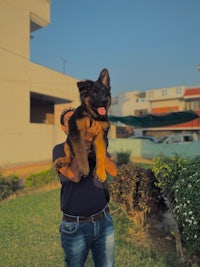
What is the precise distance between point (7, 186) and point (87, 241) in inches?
212

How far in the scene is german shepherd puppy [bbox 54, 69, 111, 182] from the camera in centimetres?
164

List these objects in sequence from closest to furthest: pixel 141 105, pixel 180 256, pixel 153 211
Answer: pixel 180 256 < pixel 153 211 < pixel 141 105

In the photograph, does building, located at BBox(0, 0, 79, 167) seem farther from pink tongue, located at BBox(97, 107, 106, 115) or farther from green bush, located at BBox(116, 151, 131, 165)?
pink tongue, located at BBox(97, 107, 106, 115)

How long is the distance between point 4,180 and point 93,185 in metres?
5.54

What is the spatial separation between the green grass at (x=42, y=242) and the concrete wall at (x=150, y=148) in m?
8.40

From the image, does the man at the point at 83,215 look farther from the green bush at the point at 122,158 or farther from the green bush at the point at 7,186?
the green bush at the point at 122,158

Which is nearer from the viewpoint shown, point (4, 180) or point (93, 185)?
point (93, 185)

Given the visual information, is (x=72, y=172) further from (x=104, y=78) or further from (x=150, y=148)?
(x=150, y=148)

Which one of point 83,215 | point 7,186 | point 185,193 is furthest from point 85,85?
point 7,186

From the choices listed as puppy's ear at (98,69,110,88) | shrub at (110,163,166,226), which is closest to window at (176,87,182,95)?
shrub at (110,163,166,226)

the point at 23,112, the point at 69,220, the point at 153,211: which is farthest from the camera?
the point at 23,112

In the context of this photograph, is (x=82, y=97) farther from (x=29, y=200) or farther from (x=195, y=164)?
(x=29, y=200)

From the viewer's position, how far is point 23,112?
12.4 m

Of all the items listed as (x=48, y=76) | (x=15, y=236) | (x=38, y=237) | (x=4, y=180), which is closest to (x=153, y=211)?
(x=38, y=237)
